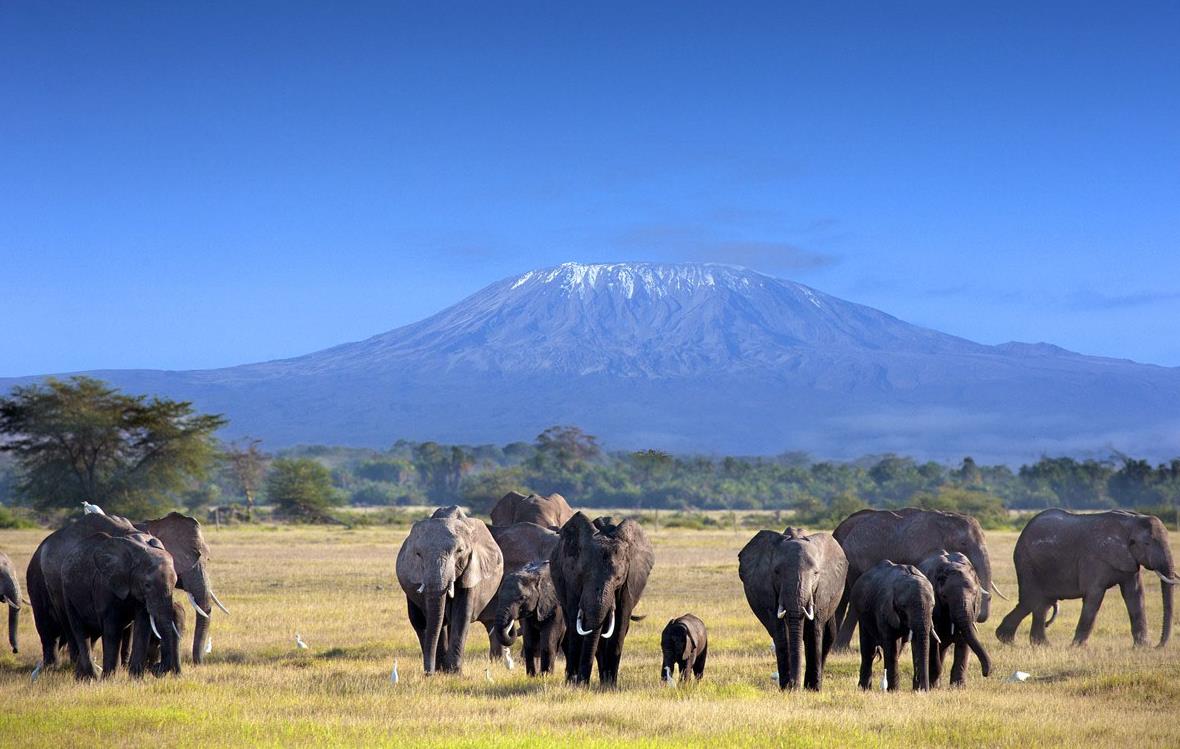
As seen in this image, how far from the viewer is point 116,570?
57.8 ft

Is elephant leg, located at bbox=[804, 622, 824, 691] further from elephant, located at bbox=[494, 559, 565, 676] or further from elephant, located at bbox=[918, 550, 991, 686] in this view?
elephant, located at bbox=[494, 559, 565, 676]

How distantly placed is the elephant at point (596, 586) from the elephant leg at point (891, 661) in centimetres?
324

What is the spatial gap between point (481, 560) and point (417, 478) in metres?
152

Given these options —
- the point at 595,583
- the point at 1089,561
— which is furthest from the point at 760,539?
the point at 1089,561

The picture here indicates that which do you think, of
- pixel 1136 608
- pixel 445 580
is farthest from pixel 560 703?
pixel 1136 608

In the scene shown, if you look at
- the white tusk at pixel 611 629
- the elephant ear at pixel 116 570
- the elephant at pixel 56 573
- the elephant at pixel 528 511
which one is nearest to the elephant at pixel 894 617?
the white tusk at pixel 611 629

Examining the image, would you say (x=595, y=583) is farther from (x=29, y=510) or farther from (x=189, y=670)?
(x=29, y=510)

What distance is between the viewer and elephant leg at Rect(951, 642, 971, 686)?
18.4m

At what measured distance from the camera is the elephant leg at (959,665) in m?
18.4

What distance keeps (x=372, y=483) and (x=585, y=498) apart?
3903cm

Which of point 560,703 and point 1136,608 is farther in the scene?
point 1136,608

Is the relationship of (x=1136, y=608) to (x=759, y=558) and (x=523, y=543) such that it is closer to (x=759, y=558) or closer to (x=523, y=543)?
(x=759, y=558)

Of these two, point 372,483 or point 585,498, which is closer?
point 585,498

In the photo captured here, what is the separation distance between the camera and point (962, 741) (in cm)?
1462
